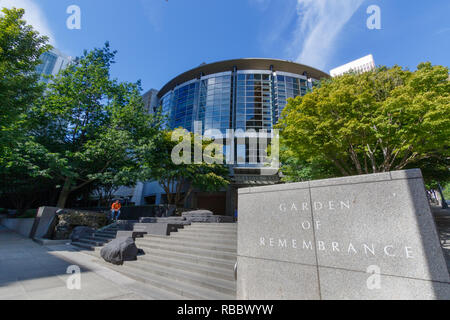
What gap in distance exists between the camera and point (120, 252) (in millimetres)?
7293

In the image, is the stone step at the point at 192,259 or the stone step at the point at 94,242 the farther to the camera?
the stone step at the point at 94,242

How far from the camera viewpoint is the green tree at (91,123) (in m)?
15.2

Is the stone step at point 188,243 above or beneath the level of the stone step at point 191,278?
above

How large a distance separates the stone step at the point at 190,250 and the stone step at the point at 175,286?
1.29 meters

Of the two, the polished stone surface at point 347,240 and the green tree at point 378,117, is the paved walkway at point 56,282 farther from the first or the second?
the green tree at point 378,117

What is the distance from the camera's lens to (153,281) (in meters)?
5.59

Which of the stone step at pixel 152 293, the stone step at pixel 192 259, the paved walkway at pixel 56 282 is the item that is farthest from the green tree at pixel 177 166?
the stone step at pixel 152 293

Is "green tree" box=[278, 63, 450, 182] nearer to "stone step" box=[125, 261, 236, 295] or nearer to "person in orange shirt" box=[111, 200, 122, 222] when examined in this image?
"stone step" box=[125, 261, 236, 295]

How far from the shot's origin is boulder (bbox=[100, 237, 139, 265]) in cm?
728

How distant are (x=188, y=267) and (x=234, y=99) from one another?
38.7 meters

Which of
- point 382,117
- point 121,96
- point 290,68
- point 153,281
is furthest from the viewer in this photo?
point 290,68
